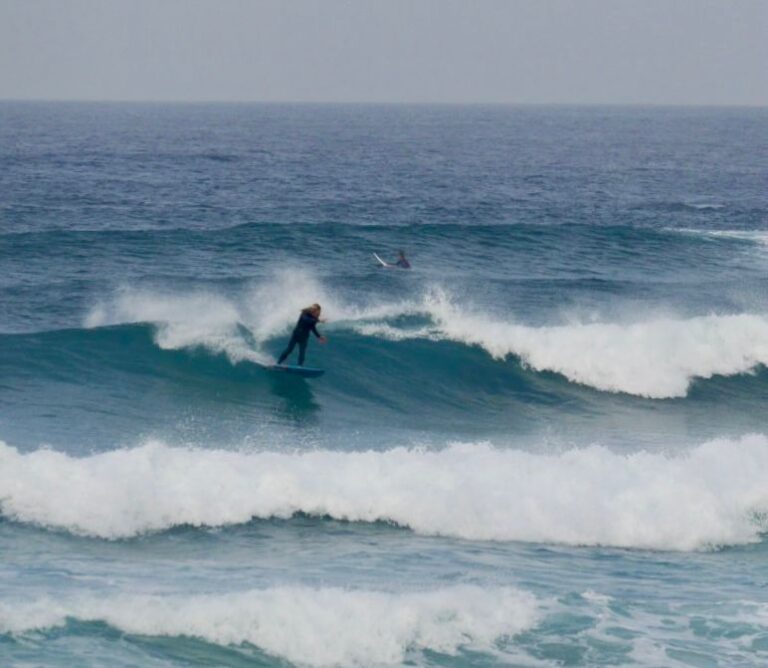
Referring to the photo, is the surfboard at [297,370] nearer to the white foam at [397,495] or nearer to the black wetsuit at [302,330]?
the black wetsuit at [302,330]

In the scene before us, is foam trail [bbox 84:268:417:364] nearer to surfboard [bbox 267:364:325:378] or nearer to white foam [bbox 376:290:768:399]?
surfboard [bbox 267:364:325:378]

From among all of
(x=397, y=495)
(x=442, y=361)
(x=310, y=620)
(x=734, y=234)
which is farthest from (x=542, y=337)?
(x=734, y=234)

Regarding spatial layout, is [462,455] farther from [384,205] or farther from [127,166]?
[127,166]

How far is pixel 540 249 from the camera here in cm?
3812

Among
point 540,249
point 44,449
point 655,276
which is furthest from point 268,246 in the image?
point 44,449

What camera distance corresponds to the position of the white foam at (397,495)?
1496 centimetres

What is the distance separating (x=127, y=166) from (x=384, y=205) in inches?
877

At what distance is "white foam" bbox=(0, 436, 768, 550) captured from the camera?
49.1 feet

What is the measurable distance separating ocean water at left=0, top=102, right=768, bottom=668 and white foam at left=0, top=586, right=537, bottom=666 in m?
0.03

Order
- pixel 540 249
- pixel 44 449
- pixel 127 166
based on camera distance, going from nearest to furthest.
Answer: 1. pixel 44 449
2. pixel 540 249
3. pixel 127 166

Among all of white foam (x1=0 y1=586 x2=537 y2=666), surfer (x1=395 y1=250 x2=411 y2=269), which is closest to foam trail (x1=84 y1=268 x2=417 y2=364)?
surfer (x1=395 y1=250 x2=411 y2=269)

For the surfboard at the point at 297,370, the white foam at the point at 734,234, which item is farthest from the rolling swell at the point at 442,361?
the white foam at the point at 734,234

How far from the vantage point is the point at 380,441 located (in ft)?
64.9

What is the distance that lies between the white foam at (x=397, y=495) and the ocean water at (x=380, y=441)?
0.05 metres
